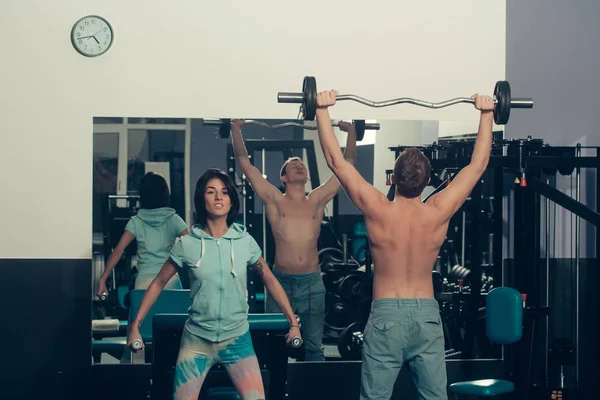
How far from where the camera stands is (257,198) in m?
4.98

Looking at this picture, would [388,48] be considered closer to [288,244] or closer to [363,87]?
[363,87]

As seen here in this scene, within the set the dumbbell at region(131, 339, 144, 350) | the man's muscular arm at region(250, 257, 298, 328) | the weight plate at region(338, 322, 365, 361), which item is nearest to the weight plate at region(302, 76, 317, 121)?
the man's muscular arm at region(250, 257, 298, 328)

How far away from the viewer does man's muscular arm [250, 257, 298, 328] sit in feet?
12.8

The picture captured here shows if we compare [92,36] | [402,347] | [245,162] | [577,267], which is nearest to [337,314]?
[245,162]

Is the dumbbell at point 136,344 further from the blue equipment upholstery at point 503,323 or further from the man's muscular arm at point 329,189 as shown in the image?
the man's muscular arm at point 329,189

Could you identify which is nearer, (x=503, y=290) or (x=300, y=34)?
(x=503, y=290)

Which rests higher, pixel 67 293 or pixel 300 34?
pixel 300 34

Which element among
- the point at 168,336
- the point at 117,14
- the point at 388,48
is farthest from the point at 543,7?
the point at 168,336

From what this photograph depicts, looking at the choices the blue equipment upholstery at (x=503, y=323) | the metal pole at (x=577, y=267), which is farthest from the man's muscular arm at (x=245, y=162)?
the metal pole at (x=577, y=267)

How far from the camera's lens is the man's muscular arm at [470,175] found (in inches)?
144

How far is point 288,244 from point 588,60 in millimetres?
2172

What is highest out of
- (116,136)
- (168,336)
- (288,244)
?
(116,136)

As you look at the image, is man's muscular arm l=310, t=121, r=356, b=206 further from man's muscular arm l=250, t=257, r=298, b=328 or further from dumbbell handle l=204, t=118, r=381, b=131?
man's muscular arm l=250, t=257, r=298, b=328

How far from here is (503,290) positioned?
4039 millimetres
